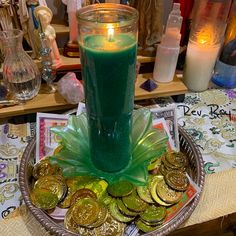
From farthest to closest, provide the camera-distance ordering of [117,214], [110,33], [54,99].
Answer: [54,99], [117,214], [110,33]

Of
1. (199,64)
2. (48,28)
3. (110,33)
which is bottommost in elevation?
(199,64)

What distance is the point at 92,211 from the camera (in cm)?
49

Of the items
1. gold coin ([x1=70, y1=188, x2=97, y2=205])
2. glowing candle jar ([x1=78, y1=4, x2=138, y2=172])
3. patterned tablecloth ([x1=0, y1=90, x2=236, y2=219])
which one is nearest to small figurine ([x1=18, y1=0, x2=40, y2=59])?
patterned tablecloth ([x1=0, y1=90, x2=236, y2=219])

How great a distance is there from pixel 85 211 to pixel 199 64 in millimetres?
566

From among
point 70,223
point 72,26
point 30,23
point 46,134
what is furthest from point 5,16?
point 70,223

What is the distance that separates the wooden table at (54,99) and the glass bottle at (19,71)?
1.0 inches

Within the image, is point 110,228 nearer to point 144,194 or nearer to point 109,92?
point 144,194

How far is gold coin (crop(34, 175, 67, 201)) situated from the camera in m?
0.52

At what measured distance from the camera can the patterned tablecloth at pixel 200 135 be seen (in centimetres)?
60

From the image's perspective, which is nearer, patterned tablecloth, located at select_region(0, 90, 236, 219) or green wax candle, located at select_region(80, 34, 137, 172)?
green wax candle, located at select_region(80, 34, 137, 172)

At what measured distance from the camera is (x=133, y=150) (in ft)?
1.92

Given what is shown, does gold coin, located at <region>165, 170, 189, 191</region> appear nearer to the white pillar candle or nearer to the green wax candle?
the green wax candle

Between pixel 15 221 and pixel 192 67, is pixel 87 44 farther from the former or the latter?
pixel 192 67

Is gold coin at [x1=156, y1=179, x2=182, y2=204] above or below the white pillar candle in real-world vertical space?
below
